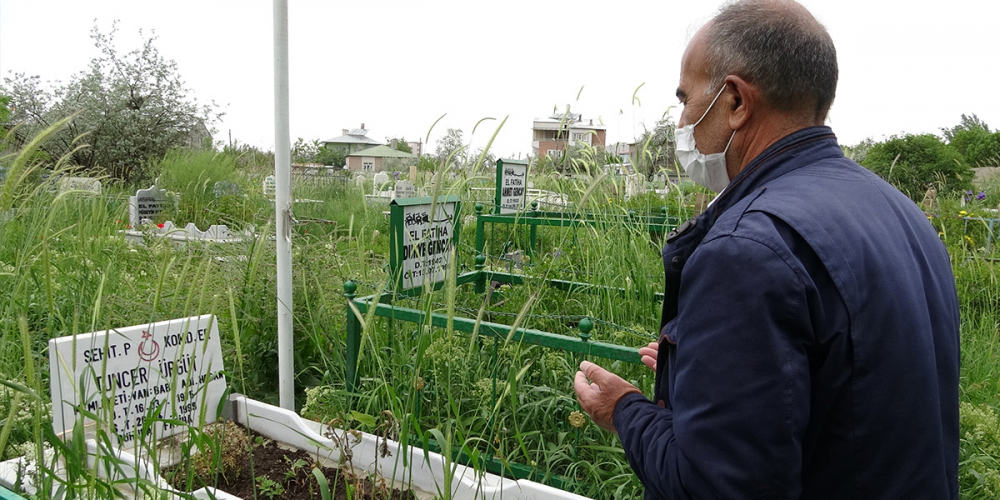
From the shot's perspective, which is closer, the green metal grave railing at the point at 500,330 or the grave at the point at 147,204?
the green metal grave railing at the point at 500,330

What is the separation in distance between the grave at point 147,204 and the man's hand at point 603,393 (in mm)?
8985

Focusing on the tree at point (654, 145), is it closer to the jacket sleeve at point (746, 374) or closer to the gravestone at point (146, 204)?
the jacket sleeve at point (746, 374)

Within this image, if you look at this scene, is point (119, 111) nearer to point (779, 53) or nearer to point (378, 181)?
point (378, 181)

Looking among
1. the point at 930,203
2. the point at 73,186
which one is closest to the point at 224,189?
the point at 73,186

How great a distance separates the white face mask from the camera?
145 cm

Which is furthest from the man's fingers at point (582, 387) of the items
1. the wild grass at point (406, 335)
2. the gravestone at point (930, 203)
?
the gravestone at point (930, 203)

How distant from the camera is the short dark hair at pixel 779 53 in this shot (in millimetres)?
1228

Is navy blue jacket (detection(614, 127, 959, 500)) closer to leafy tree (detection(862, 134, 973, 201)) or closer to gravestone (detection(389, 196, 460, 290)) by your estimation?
gravestone (detection(389, 196, 460, 290))

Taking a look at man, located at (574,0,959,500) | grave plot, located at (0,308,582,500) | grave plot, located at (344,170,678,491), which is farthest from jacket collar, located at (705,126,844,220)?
grave plot, located at (0,308,582,500)

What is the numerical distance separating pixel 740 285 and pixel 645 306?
86.2 inches

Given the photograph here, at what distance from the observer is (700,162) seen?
1.49 meters

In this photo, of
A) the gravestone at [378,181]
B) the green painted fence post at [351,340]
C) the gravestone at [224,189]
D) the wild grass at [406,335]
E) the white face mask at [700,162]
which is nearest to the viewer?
the white face mask at [700,162]

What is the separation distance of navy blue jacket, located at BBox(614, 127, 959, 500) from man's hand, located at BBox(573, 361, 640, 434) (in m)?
0.27

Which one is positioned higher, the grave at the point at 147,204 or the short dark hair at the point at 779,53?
the short dark hair at the point at 779,53
